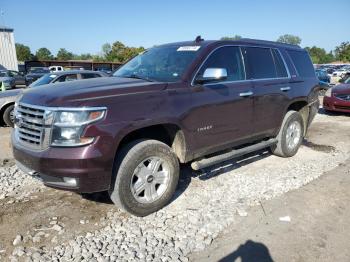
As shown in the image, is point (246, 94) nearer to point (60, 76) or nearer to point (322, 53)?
point (60, 76)

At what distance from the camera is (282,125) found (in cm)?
573

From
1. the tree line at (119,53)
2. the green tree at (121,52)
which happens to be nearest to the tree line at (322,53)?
the tree line at (119,53)

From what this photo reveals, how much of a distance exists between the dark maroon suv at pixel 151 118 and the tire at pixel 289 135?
0.69 feet

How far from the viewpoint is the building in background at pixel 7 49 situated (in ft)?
136

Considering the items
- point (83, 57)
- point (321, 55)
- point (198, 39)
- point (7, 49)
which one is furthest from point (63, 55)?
point (198, 39)

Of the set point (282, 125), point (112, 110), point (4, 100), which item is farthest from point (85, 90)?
point (4, 100)

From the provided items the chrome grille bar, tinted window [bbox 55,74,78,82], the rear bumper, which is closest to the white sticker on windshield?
the chrome grille bar

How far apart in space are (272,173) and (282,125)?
0.95 m

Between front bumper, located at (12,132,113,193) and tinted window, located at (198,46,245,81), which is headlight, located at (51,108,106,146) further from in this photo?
tinted window, located at (198,46,245,81)

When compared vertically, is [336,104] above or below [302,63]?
below

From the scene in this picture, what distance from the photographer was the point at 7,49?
137ft

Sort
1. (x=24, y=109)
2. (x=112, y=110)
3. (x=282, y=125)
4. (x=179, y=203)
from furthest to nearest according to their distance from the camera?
(x=282, y=125), (x=179, y=203), (x=24, y=109), (x=112, y=110)

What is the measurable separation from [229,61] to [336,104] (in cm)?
763

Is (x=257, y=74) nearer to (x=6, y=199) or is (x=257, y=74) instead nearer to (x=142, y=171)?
(x=142, y=171)
